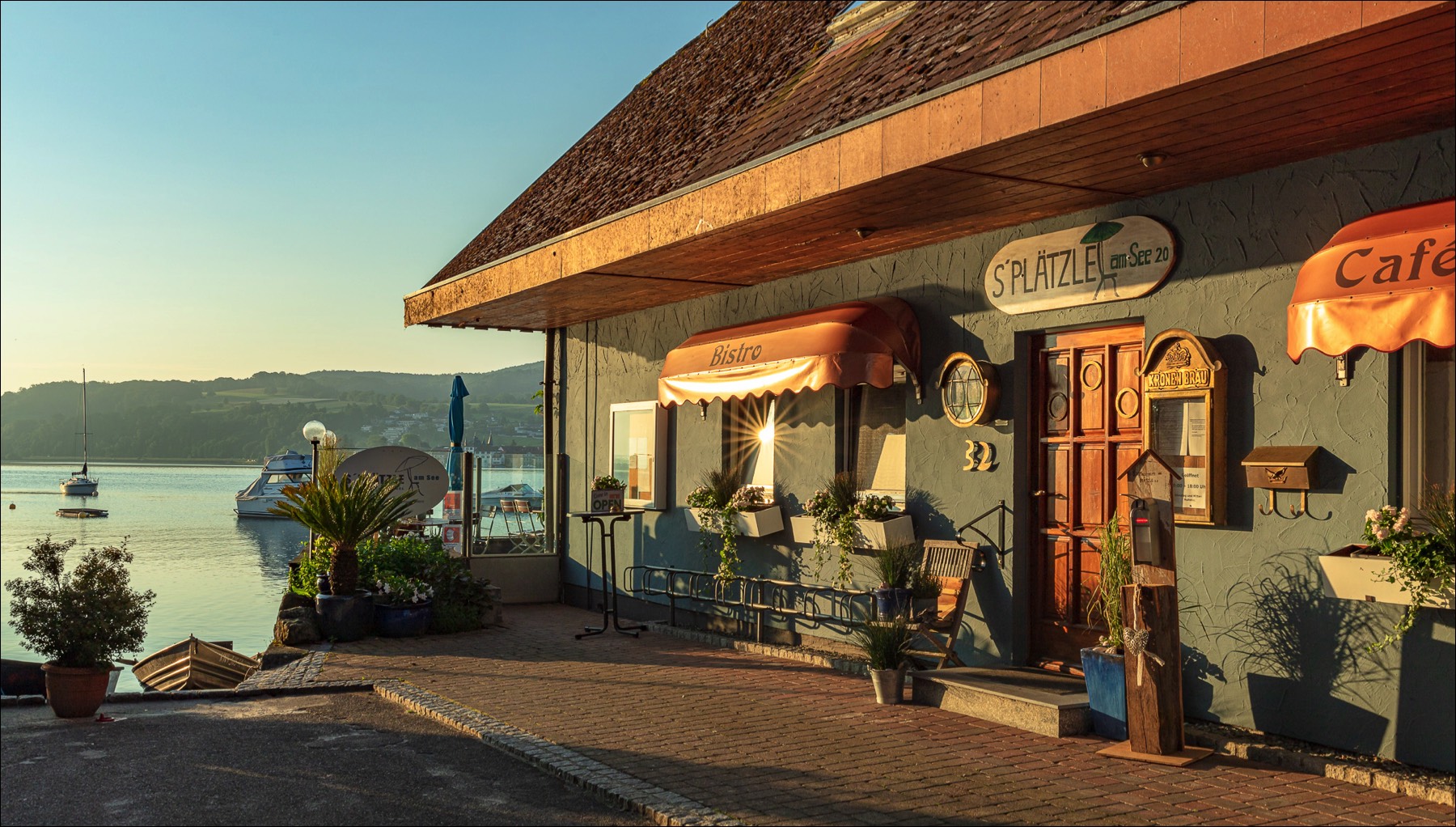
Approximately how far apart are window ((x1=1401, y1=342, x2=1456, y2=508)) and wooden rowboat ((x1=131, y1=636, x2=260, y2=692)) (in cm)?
1101

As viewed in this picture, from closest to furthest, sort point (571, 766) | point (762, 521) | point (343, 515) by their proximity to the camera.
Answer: point (571, 766), point (762, 521), point (343, 515)

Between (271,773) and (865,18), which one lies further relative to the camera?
(865,18)

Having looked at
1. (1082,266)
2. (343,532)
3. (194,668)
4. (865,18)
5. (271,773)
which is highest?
(865,18)

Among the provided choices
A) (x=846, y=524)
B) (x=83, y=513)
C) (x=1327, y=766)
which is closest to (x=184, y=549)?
(x=83, y=513)

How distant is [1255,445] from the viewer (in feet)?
23.0

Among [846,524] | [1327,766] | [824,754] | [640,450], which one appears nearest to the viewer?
[1327,766]

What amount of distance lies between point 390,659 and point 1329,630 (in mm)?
7309

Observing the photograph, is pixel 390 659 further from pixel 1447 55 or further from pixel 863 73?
pixel 1447 55

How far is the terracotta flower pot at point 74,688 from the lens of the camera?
26.9ft

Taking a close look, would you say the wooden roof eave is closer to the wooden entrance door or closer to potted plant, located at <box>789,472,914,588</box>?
the wooden entrance door

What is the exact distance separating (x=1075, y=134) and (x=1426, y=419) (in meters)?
2.30

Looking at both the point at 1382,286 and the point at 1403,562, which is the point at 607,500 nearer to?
the point at 1403,562

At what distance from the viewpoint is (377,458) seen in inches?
583

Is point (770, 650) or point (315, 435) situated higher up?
point (315, 435)
